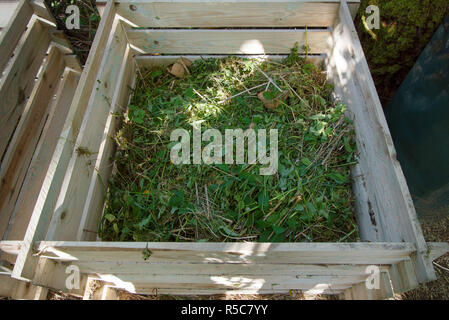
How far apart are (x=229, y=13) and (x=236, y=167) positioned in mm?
→ 1156

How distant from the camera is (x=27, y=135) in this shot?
8.31 ft

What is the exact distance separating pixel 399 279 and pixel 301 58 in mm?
1748

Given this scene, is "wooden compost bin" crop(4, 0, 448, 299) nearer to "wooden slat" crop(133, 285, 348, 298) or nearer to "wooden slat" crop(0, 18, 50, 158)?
"wooden slat" crop(133, 285, 348, 298)

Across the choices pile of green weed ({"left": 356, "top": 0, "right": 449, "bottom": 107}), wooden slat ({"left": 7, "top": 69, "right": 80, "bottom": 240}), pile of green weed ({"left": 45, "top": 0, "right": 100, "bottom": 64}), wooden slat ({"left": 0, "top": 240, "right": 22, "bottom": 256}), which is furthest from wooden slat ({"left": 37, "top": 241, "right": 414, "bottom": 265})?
pile of green weed ({"left": 45, "top": 0, "right": 100, "bottom": 64})

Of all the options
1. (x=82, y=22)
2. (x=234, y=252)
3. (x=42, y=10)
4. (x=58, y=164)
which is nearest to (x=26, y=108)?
(x=42, y=10)

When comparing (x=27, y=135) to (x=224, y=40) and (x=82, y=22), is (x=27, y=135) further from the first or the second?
(x=224, y=40)

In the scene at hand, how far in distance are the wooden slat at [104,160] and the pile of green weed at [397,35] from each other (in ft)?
6.24

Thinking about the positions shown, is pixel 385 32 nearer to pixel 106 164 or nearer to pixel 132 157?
pixel 132 157

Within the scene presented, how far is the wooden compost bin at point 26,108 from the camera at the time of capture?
7.34 ft

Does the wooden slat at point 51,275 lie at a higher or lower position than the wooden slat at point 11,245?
lower

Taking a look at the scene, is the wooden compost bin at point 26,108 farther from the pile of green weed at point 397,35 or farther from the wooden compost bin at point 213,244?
the pile of green weed at point 397,35

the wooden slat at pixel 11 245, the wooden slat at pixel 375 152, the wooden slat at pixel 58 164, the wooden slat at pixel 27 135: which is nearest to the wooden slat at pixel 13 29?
the wooden slat at pixel 27 135

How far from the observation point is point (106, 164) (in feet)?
7.22

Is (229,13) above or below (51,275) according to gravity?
above
